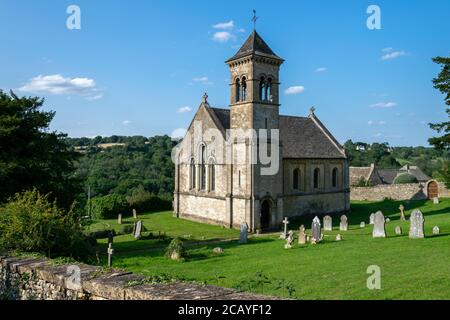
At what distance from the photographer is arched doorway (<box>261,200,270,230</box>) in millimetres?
33375

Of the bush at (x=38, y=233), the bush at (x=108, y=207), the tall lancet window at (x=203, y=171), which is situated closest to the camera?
the bush at (x=38, y=233)

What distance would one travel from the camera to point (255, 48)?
33.2 metres

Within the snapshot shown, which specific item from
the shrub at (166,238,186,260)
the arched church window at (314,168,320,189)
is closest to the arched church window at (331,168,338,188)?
the arched church window at (314,168,320,189)

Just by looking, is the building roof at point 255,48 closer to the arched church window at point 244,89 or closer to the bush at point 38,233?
the arched church window at point 244,89

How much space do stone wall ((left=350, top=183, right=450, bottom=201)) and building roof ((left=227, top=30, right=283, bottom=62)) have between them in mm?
26625

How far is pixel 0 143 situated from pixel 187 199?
2023 cm

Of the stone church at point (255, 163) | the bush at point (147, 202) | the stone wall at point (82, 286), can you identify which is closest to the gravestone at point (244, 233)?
the stone church at point (255, 163)

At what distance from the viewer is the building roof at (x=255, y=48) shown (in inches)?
1299

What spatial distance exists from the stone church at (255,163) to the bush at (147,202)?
24.8 ft

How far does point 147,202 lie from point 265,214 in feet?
61.0

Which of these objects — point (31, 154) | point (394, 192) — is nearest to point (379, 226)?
point (31, 154)

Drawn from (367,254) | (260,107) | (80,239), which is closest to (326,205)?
(260,107)

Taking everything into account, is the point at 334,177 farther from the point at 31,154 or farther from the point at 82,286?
the point at 82,286

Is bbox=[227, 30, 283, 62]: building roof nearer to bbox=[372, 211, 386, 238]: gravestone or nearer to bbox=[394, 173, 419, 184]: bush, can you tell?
bbox=[372, 211, 386, 238]: gravestone
